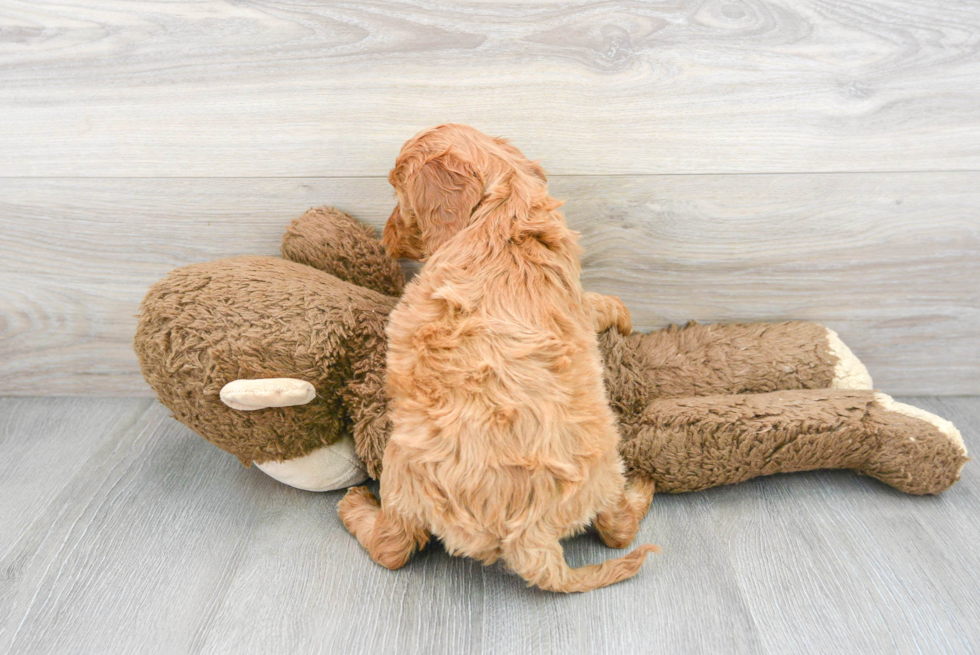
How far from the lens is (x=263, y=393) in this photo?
88cm

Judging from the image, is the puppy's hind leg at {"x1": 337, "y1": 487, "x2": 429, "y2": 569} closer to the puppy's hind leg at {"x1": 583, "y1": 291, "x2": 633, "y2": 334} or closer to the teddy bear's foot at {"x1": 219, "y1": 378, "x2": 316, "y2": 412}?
the teddy bear's foot at {"x1": 219, "y1": 378, "x2": 316, "y2": 412}

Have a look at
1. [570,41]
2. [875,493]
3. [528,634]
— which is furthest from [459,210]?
[875,493]

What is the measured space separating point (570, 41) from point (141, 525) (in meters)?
1.03

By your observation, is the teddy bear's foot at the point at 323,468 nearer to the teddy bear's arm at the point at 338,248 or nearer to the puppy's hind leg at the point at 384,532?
the puppy's hind leg at the point at 384,532

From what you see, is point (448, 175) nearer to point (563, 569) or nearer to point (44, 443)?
point (563, 569)

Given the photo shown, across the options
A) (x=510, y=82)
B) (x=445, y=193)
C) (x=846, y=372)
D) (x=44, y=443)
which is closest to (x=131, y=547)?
(x=44, y=443)

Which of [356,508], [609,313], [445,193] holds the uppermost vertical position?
[445,193]

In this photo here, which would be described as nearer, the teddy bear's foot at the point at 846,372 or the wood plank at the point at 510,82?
the wood plank at the point at 510,82

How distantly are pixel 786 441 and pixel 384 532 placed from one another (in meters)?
0.63

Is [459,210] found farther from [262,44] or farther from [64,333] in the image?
[64,333]

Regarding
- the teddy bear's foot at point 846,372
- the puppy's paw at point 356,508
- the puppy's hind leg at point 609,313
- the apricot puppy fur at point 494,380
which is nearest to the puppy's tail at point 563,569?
the apricot puppy fur at point 494,380

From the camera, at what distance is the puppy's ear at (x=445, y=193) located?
853 mm

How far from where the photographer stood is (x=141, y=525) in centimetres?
104

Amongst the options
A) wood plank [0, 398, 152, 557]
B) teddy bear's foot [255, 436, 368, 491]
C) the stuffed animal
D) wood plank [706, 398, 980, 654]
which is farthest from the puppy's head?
wood plank [0, 398, 152, 557]
